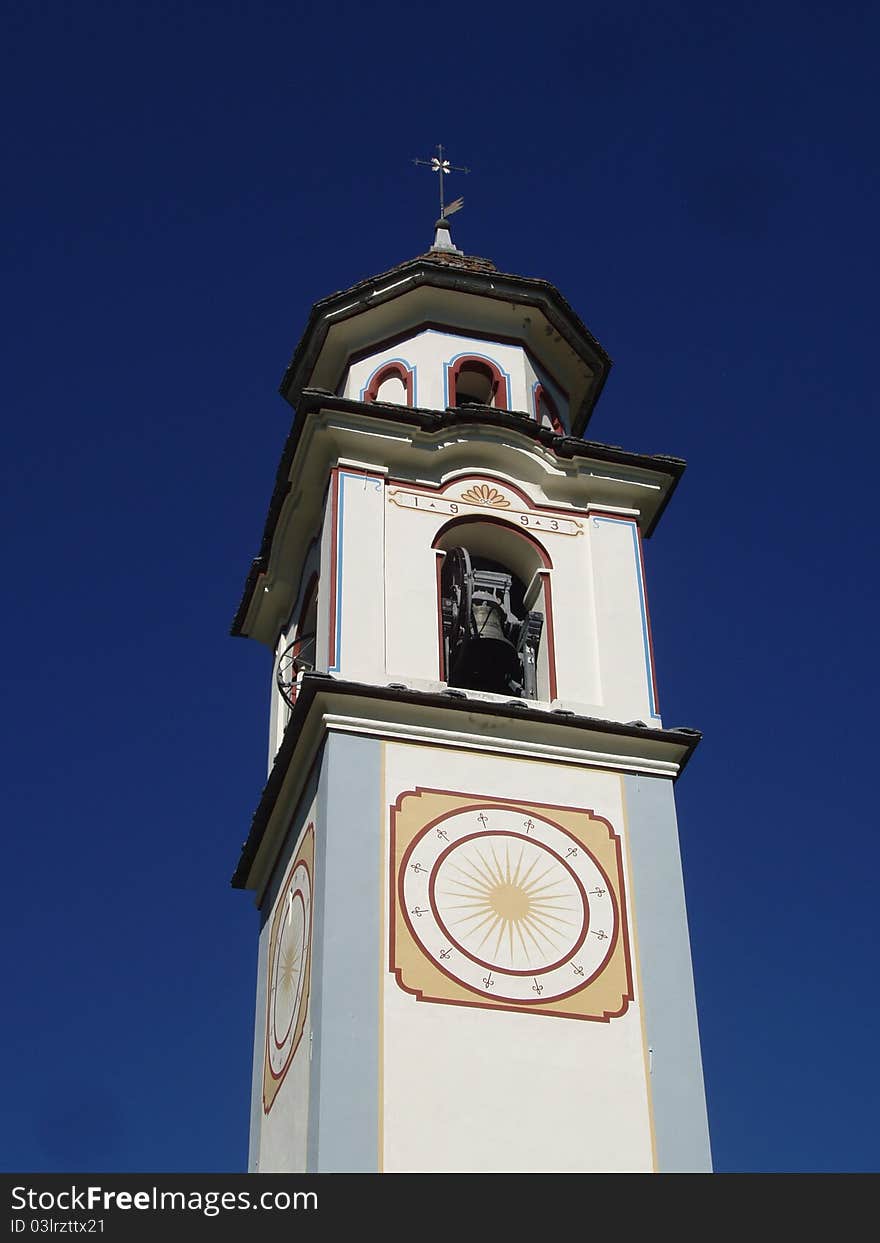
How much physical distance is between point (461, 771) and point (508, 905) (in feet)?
4.72

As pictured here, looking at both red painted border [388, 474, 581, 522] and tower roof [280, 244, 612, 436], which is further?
tower roof [280, 244, 612, 436]

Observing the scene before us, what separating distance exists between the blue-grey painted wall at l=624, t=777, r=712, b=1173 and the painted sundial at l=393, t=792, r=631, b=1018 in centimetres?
26

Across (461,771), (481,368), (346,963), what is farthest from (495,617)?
(346,963)

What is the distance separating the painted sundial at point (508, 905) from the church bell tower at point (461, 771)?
0.02m

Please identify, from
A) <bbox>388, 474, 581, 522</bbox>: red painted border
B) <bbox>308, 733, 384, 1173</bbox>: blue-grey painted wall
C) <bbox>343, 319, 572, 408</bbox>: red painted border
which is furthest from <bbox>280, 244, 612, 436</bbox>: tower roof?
<bbox>308, 733, 384, 1173</bbox>: blue-grey painted wall

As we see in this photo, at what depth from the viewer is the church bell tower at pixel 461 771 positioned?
17328mm

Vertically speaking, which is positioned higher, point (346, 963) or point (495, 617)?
point (495, 617)

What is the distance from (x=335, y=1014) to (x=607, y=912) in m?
2.90

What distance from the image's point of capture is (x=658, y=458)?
2267cm

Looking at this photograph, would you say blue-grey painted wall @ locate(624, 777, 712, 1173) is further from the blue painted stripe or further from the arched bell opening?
the blue painted stripe

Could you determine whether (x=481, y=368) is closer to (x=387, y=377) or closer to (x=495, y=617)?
(x=387, y=377)

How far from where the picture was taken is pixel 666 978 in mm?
18500

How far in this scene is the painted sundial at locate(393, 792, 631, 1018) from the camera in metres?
18.0

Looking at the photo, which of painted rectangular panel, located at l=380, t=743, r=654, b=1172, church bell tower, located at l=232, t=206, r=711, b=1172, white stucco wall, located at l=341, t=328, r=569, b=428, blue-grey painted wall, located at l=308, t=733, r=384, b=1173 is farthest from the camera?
white stucco wall, located at l=341, t=328, r=569, b=428
